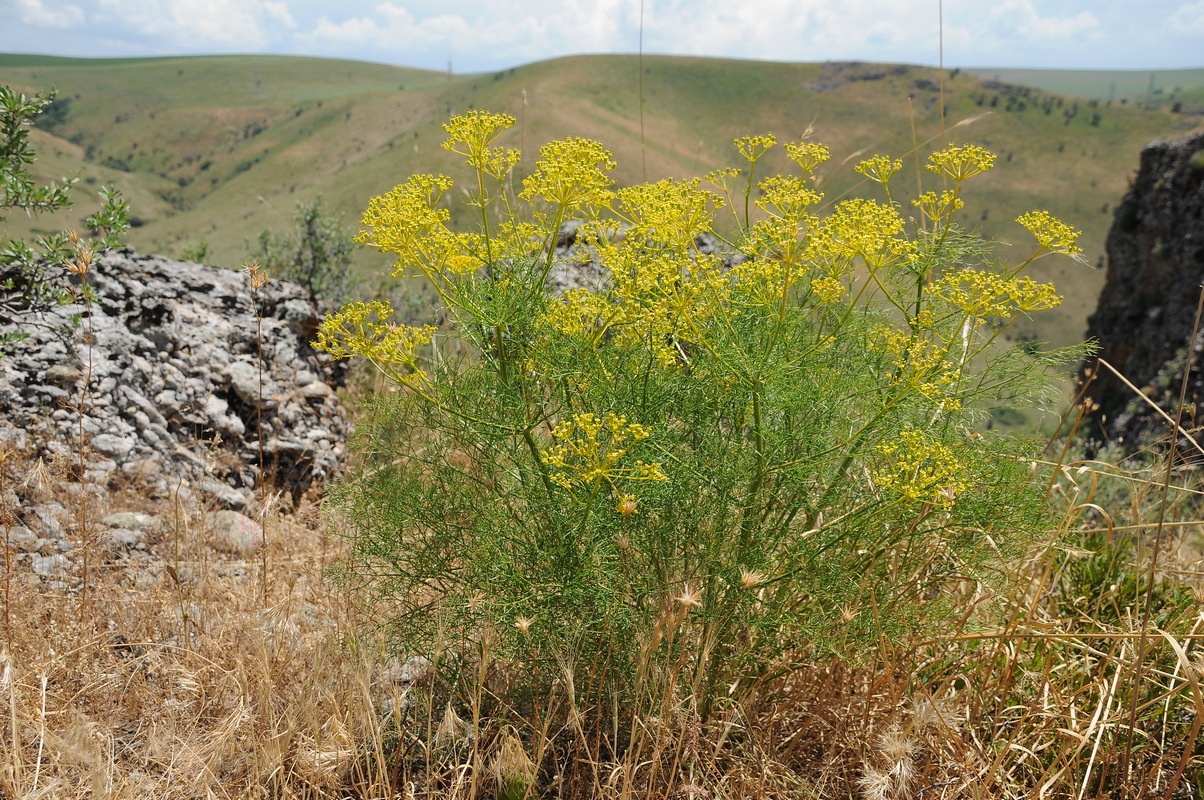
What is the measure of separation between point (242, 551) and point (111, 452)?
1.11 m

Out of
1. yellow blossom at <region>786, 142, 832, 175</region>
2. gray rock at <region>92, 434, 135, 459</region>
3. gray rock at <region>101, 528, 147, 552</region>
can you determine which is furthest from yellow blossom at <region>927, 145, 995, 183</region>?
gray rock at <region>92, 434, 135, 459</region>

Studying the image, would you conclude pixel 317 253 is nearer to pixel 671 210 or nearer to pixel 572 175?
pixel 572 175

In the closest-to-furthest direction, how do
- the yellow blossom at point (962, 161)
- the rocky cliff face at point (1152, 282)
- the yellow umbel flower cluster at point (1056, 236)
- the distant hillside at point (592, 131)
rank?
the yellow umbel flower cluster at point (1056, 236)
the yellow blossom at point (962, 161)
the rocky cliff face at point (1152, 282)
the distant hillside at point (592, 131)

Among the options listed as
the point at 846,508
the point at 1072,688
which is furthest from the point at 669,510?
the point at 1072,688

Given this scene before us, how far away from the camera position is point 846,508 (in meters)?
2.37

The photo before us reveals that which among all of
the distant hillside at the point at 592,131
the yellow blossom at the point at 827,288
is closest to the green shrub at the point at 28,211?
the yellow blossom at the point at 827,288

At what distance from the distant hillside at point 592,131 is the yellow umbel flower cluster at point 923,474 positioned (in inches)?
2707

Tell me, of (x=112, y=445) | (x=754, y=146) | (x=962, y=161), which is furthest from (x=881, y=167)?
(x=112, y=445)

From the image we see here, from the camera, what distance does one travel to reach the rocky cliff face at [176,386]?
4207 millimetres

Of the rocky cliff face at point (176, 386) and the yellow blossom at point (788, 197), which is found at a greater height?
the yellow blossom at point (788, 197)

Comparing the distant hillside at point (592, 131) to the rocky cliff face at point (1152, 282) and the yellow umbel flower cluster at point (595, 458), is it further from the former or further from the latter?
the yellow umbel flower cluster at point (595, 458)

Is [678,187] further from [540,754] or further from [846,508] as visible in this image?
[540,754]

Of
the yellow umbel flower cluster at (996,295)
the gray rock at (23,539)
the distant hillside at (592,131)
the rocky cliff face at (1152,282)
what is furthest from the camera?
the distant hillside at (592,131)

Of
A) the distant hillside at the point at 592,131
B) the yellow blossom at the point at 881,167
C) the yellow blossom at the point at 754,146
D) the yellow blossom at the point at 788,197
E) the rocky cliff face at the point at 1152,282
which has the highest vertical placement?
the distant hillside at the point at 592,131
